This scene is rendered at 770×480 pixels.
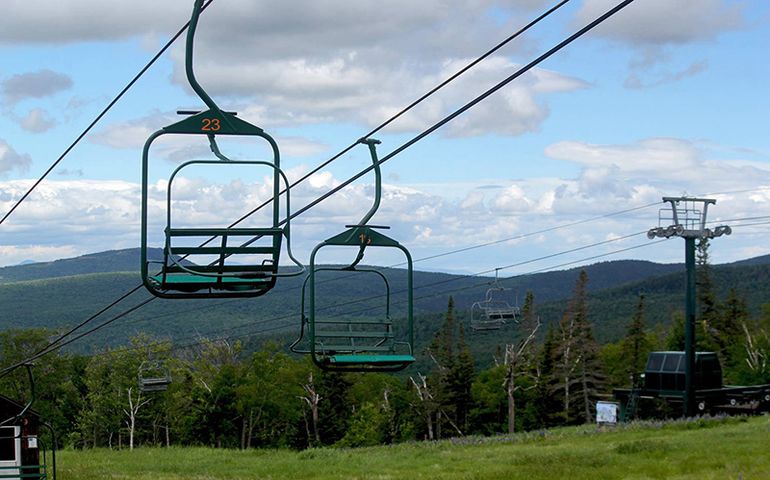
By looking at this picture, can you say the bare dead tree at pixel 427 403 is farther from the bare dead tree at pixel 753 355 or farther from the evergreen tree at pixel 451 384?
the bare dead tree at pixel 753 355

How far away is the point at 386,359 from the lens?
47.5ft

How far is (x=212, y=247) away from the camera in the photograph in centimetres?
1114

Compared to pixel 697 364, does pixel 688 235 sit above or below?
above

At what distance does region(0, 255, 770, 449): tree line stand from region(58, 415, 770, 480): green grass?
29.4m

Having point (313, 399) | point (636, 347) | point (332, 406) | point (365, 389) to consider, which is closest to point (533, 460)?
point (636, 347)

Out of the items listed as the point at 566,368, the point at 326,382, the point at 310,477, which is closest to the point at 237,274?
the point at 310,477

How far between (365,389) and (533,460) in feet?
191

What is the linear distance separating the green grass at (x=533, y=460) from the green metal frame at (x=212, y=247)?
17.7 m

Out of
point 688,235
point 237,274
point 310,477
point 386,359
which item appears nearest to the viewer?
point 237,274

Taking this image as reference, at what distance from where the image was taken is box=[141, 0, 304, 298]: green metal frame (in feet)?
33.7

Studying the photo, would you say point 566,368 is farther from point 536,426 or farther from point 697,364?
point 697,364

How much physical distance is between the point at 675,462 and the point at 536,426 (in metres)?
54.0

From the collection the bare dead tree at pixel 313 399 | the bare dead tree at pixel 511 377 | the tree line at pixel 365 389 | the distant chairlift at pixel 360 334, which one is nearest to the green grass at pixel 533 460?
the distant chairlift at pixel 360 334

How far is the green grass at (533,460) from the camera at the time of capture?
111ft
